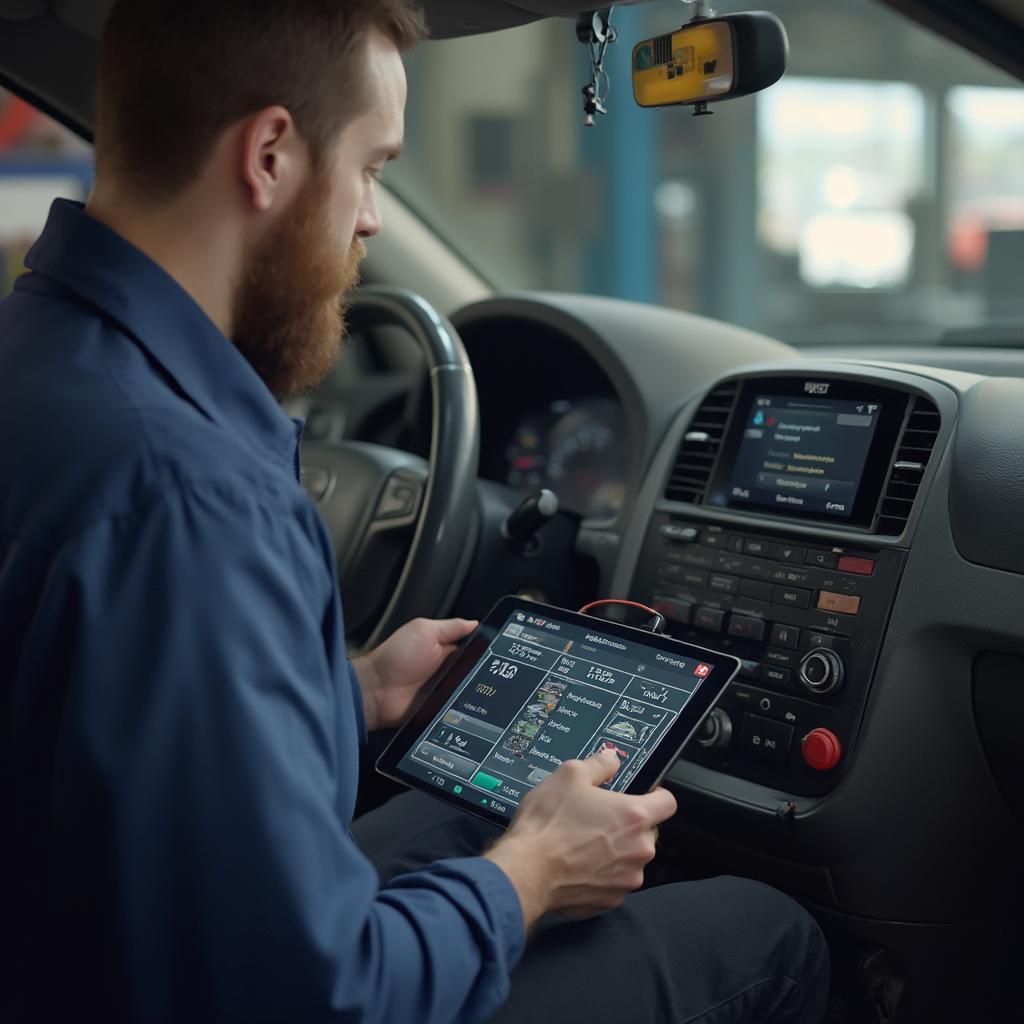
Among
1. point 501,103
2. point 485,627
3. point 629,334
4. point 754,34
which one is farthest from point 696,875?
point 501,103

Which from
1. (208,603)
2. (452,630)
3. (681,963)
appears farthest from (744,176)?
(208,603)

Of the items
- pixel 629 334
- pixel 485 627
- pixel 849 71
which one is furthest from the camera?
pixel 849 71

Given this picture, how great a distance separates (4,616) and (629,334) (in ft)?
5.20

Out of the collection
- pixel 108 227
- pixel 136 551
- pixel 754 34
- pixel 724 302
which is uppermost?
pixel 724 302

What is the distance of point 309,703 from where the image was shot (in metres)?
0.98

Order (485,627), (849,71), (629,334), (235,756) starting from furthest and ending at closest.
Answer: (849,71) → (629,334) → (485,627) → (235,756)

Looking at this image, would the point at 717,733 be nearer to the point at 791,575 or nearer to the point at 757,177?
the point at 791,575

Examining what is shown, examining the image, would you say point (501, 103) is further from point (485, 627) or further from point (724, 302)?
point (485, 627)

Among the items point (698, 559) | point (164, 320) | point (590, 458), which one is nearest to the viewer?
point (164, 320)

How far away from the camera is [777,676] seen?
186 cm

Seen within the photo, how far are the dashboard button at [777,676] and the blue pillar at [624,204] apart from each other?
4.46 m

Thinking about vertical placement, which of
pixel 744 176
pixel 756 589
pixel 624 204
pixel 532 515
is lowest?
pixel 756 589

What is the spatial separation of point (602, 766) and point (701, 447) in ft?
3.04

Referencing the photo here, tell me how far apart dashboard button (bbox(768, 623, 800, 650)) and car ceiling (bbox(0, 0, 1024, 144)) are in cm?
76
